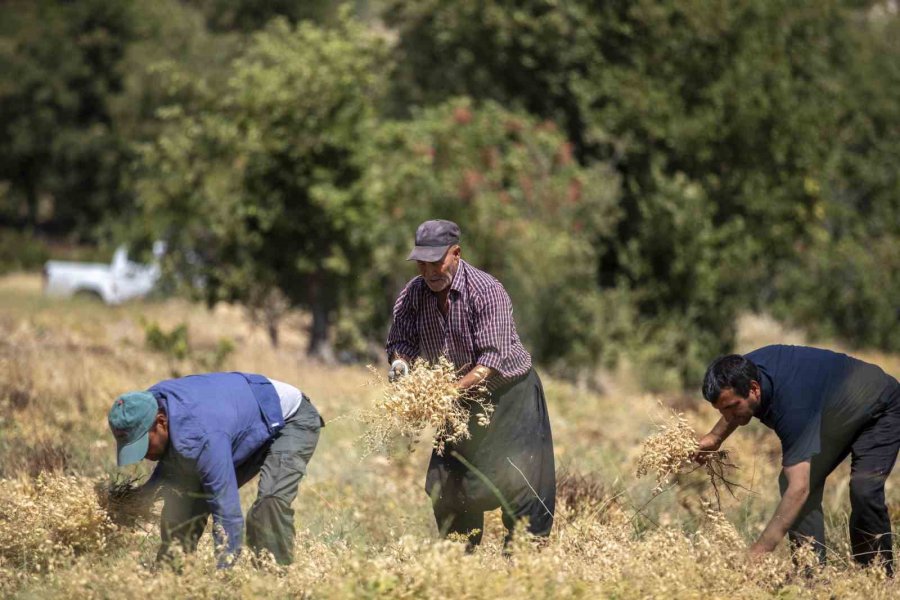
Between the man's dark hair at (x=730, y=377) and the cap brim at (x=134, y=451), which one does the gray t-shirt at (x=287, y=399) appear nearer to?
the cap brim at (x=134, y=451)

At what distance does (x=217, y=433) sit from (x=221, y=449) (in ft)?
0.28

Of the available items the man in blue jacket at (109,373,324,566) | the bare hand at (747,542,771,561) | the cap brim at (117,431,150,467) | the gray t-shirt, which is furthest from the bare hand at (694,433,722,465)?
the cap brim at (117,431,150,467)

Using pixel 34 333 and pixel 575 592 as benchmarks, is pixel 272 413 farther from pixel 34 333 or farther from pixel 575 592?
pixel 34 333

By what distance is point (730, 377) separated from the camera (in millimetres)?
5754

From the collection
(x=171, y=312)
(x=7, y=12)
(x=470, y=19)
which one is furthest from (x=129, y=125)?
(x=470, y=19)

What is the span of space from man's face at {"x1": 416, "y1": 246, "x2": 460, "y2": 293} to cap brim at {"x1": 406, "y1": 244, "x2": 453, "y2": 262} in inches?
1.0

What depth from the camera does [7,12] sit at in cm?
4216

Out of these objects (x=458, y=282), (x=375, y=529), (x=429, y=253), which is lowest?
(x=375, y=529)

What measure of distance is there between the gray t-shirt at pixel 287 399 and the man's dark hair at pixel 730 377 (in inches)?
87.6

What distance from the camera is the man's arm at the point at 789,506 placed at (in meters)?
5.53

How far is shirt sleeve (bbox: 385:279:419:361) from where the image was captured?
650 centimetres

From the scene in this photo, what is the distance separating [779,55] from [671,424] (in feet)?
59.7

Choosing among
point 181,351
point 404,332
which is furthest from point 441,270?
point 181,351

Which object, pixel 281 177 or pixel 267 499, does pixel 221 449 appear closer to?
pixel 267 499
